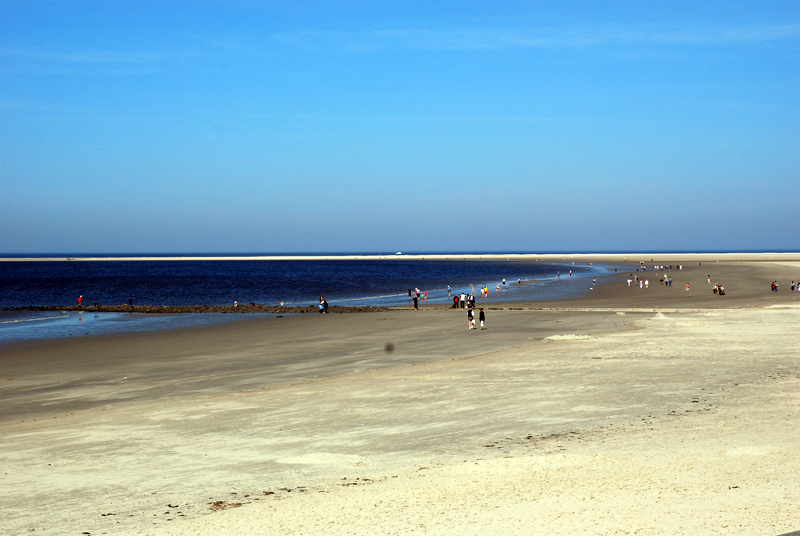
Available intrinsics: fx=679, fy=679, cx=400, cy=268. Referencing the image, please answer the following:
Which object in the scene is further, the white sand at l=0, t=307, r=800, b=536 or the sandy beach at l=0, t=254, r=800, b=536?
the sandy beach at l=0, t=254, r=800, b=536

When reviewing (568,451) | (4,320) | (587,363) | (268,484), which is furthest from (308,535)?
(4,320)

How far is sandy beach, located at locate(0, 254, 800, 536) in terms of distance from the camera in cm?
855

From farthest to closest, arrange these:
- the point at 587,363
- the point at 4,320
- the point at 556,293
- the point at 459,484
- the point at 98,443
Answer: the point at 556,293
the point at 4,320
the point at 587,363
the point at 98,443
the point at 459,484

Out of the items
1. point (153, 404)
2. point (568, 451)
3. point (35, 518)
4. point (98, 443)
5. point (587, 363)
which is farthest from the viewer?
point (587, 363)

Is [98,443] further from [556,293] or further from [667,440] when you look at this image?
[556,293]

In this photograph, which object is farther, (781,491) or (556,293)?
(556,293)

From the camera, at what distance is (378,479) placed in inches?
402

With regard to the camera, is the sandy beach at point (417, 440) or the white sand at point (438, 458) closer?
the white sand at point (438, 458)

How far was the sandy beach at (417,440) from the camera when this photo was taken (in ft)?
28.1

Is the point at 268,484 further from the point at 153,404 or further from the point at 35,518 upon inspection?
the point at 153,404

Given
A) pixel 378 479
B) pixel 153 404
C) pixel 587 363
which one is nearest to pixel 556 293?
pixel 587 363

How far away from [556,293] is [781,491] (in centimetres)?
5998

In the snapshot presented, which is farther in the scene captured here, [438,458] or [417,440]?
[417,440]

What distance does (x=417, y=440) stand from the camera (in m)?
12.6
